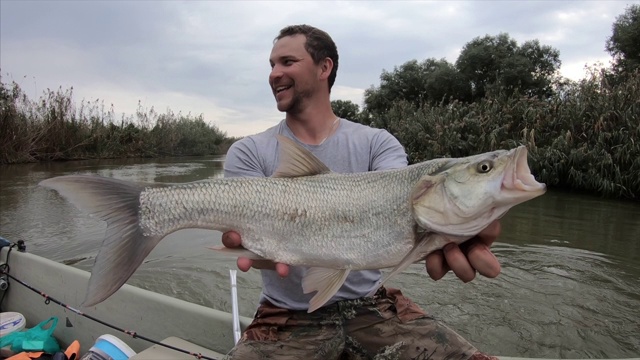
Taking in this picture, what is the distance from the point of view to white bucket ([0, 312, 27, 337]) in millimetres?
3939

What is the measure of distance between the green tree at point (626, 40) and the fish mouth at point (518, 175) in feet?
111

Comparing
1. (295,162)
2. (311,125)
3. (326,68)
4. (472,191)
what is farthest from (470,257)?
(326,68)

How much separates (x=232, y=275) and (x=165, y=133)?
3855 centimetres

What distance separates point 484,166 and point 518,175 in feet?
0.41

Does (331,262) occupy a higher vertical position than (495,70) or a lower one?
lower

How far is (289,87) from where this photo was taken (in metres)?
2.70

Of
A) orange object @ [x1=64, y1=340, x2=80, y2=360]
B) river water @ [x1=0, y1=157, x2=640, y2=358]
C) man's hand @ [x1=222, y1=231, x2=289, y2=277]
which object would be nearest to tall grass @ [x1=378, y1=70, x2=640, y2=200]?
river water @ [x1=0, y1=157, x2=640, y2=358]

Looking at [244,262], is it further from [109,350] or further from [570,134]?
[570,134]

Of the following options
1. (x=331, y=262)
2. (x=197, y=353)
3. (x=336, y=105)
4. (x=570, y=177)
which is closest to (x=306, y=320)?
(x=331, y=262)

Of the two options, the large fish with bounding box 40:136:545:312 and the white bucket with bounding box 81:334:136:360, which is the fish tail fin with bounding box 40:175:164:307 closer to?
the large fish with bounding box 40:136:545:312

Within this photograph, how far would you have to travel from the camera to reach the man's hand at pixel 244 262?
1907 mm

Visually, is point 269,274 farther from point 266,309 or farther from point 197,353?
point 197,353

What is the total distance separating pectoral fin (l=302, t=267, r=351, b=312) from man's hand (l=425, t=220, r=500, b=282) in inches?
15.1

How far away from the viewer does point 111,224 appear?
1.84 m
